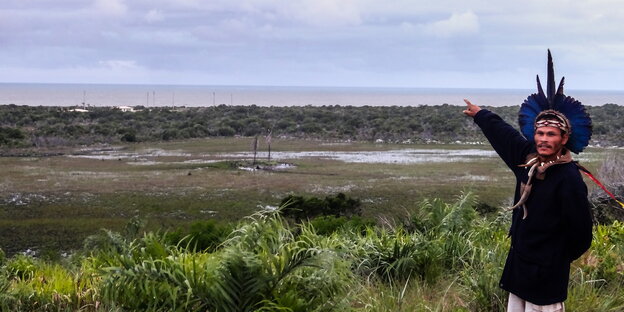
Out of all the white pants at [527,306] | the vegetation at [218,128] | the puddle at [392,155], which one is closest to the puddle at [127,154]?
the puddle at [392,155]

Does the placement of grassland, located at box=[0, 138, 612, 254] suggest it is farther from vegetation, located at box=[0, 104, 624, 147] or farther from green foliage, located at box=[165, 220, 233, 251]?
vegetation, located at box=[0, 104, 624, 147]

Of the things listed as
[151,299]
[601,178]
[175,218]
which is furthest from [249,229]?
[175,218]

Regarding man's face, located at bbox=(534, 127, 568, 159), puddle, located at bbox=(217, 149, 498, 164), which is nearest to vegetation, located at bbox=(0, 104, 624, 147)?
puddle, located at bbox=(217, 149, 498, 164)

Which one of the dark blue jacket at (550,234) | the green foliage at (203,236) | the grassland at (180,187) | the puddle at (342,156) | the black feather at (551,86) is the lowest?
the grassland at (180,187)

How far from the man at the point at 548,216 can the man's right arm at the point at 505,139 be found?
0.30ft

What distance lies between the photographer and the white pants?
4.61 m

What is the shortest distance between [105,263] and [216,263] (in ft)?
4.35

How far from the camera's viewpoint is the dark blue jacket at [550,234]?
4383 millimetres

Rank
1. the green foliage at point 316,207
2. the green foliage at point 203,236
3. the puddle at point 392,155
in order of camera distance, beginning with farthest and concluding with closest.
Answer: the puddle at point 392,155
the green foliage at point 316,207
the green foliage at point 203,236

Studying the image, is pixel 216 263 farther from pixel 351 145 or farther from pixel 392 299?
pixel 351 145

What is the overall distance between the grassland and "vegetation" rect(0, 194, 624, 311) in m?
9.22

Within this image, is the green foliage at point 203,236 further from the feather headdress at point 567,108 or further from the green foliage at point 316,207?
the feather headdress at point 567,108

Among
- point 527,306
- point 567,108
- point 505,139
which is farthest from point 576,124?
point 527,306

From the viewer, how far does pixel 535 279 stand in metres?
4.55
